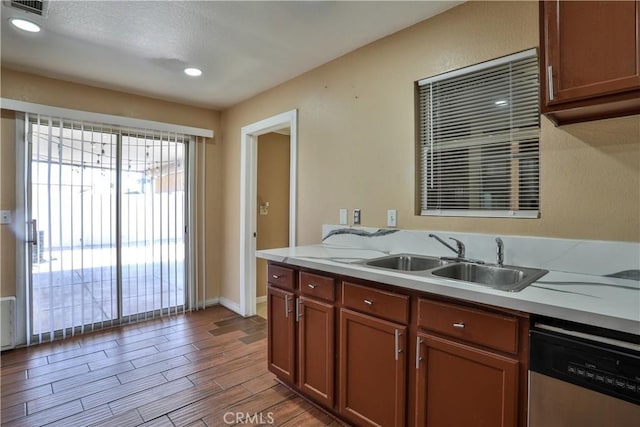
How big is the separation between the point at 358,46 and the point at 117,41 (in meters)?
1.78

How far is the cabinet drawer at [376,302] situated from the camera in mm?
1560

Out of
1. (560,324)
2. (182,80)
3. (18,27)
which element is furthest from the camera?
(182,80)

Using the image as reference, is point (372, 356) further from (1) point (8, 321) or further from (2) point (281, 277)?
(1) point (8, 321)

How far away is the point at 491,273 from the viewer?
177cm

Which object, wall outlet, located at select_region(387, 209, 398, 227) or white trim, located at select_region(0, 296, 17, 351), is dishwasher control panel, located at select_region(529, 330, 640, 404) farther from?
white trim, located at select_region(0, 296, 17, 351)

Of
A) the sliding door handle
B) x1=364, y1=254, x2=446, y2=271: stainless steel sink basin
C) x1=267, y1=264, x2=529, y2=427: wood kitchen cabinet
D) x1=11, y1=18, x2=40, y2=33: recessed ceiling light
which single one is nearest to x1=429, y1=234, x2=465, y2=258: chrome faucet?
x1=364, y1=254, x2=446, y2=271: stainless steel sink basin

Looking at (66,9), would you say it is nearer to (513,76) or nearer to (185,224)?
Answer: (185,224)

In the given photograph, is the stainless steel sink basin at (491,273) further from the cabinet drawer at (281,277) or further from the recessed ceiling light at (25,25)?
the recessed ceiling light at (25,25)

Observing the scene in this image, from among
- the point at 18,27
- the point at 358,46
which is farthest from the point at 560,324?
the point at 18,27

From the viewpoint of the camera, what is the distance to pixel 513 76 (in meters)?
1.82

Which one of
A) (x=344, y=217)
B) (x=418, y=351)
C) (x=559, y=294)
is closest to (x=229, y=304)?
(x=344, y=217)

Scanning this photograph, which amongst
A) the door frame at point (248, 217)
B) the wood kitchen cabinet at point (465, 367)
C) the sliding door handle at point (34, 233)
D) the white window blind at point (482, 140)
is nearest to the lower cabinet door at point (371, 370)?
the wood kitchen cabinet at point (465, 367)

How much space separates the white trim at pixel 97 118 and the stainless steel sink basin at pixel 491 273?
3.28 m

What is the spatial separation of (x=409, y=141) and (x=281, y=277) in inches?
50.5
